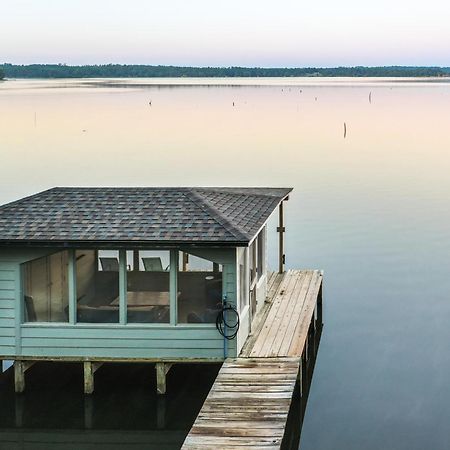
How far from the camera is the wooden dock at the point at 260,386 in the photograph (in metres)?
12.5

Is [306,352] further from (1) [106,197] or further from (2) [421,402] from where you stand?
(1) [106,197]

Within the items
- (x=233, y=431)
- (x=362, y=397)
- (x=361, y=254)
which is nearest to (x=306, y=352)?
(x=362, y=397)

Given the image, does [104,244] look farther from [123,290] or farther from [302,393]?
[302,393]

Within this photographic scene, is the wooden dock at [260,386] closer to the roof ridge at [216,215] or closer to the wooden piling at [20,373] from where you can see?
the roof ridge at [216,215]

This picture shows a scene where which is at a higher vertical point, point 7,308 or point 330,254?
point 7,308

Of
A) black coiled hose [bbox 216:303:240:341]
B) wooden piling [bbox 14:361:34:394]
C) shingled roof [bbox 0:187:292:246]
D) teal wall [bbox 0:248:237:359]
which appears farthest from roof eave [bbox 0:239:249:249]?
wooden piling [bbox 14:361:34:394]

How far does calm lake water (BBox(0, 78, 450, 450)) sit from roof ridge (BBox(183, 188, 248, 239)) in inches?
117

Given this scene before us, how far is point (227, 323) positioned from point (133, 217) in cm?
253

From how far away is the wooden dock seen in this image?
12.5 meters

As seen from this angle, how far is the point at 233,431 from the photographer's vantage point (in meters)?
12.7

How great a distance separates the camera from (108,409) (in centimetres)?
1608

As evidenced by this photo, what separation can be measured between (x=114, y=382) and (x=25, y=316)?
212 cm

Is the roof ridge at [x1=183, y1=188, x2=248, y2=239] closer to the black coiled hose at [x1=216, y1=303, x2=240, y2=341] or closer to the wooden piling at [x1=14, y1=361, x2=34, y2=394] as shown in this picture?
the black coiled hose at [x1=216, y1=303, x2=240, y2=341]

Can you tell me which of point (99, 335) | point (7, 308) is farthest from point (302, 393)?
point (7, 308)
